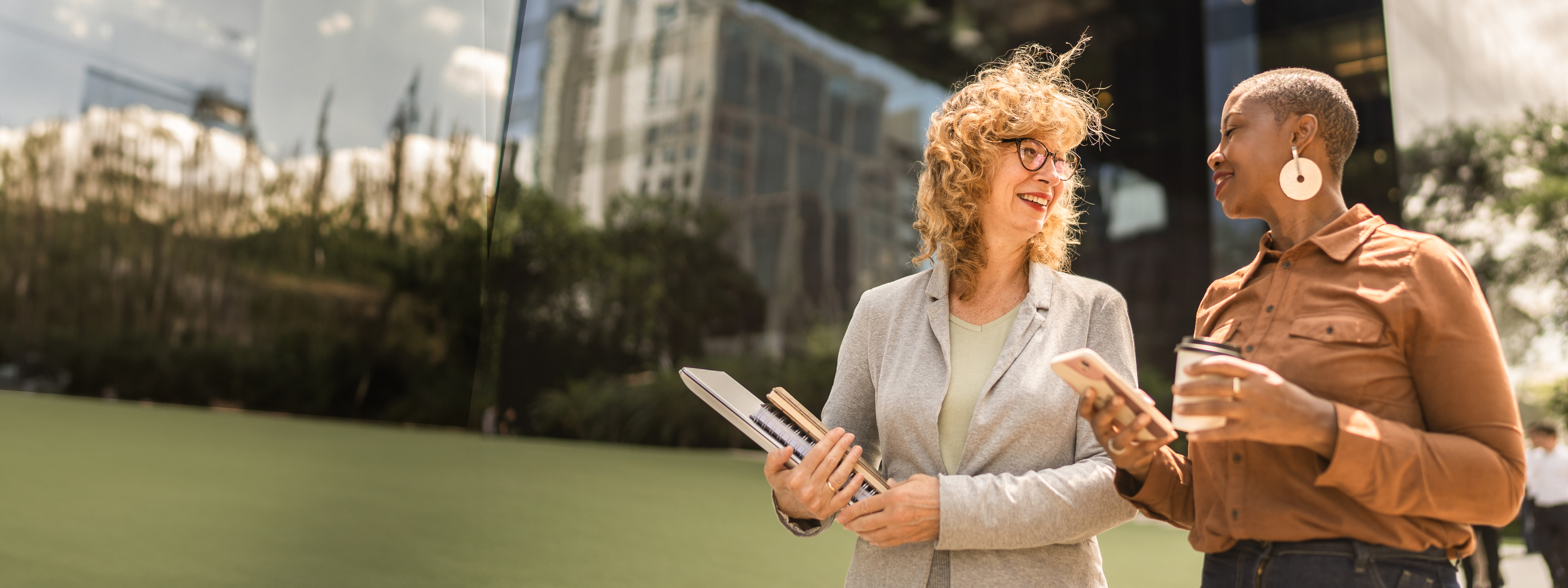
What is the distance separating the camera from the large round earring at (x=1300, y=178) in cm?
126

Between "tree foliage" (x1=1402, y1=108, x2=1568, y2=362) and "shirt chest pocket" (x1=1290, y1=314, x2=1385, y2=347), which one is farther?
"tree foliage" (x1=1402, y1=108, x2=1568, y2=362)

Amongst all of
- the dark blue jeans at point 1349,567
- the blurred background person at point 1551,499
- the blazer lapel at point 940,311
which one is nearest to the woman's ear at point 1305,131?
the dark blue jeans at point 1349,567

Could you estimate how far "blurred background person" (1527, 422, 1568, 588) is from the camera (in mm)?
6281

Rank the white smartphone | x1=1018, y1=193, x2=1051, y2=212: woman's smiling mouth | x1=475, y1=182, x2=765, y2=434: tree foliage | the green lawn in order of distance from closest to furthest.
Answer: the white smartphone
x1=1018, y1=193, x2=1051, y2=212: woman's smiling mouth
the green lawn
x1=475, y1=182, x2=765, y2=434: tree foliage

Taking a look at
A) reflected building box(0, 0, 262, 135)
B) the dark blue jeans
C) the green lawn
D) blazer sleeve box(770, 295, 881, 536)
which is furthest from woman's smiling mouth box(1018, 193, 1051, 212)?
reflected building box(0, 0, 262, 135)

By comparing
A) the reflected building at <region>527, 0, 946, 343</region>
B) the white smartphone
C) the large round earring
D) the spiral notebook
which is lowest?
the spiral notebook

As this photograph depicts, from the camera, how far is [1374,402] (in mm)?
1119

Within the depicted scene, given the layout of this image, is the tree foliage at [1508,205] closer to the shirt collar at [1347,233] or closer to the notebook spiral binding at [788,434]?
the shirt collar at [1347,233]

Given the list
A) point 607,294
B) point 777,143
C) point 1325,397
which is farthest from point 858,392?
point 607,294

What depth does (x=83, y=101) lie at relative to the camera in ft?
46.5

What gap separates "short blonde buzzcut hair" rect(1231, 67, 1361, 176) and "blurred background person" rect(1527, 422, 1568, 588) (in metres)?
6.68

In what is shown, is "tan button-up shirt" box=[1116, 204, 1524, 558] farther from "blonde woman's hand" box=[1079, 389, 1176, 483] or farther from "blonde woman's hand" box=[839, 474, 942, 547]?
"blonde woman's hand" box=[839, 474, 942, 547]

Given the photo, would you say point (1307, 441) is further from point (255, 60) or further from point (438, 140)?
point (255, 60)

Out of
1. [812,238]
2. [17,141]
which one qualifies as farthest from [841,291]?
[17,141]
